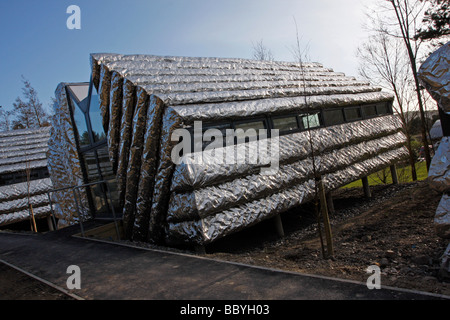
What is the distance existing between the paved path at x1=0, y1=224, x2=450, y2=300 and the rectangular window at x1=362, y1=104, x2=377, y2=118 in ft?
31.7

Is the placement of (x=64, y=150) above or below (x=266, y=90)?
below

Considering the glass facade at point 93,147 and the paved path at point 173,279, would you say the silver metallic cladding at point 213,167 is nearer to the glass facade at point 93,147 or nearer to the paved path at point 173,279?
the paved path at point 173,279

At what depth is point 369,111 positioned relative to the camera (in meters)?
12.8

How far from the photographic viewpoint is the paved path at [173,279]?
3.61 metres

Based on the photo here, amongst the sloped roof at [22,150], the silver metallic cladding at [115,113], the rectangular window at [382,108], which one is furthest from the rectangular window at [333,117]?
the sloped roof at [22,150]

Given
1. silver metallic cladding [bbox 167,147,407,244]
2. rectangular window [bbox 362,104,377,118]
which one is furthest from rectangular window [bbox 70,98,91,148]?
rectangular window [bbox 362,104,377,118]

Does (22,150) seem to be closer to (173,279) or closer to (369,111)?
(173,279)

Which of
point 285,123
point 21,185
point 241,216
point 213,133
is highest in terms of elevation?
point 285,123

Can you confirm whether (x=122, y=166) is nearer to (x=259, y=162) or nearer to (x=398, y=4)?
(x=259, y=162)

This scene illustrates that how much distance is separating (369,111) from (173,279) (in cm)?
1090

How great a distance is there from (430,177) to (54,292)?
553 cm

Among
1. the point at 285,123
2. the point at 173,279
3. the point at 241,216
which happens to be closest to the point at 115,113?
the point at 241,216

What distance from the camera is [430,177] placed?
506 centimetres
